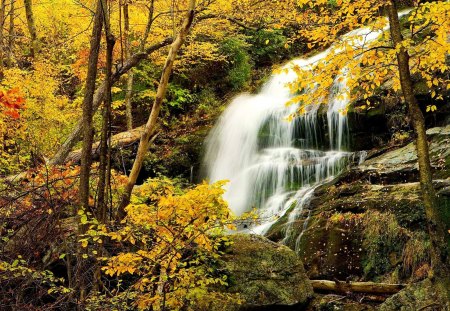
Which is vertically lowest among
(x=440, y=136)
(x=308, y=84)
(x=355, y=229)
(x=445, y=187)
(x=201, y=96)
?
(x=355, y=229)

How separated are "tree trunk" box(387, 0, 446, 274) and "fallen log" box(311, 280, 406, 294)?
1.55 m

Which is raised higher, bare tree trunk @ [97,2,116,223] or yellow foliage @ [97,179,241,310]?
bare tree trunk @ [97,2,116,223]

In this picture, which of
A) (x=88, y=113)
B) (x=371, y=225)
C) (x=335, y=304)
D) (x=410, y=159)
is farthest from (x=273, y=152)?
(x=88, y=113)

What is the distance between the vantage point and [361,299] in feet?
17.7

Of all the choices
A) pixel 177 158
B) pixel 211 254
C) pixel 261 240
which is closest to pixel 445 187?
pixel 261 240

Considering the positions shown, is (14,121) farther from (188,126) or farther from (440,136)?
(440,136)

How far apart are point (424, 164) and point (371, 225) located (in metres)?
2.58

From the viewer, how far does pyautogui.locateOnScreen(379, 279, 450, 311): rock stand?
170 inches

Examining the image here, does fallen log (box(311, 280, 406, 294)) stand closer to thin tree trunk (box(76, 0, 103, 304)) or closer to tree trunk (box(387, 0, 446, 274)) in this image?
tree trunk (box(387, 0, 446, 274))

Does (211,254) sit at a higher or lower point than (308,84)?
lower

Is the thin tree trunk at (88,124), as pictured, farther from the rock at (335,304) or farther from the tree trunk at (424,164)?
the tree trunk at (424,164)

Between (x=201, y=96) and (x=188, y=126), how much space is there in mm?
1659

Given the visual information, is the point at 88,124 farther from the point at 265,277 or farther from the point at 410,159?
the point at 410,159

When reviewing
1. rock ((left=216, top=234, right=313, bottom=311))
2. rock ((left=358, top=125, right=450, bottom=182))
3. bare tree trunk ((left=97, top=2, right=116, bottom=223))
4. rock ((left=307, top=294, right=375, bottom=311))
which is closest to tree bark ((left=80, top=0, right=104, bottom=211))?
bare tree trunk ((left=97, top=2, right=116, bottom=223))
